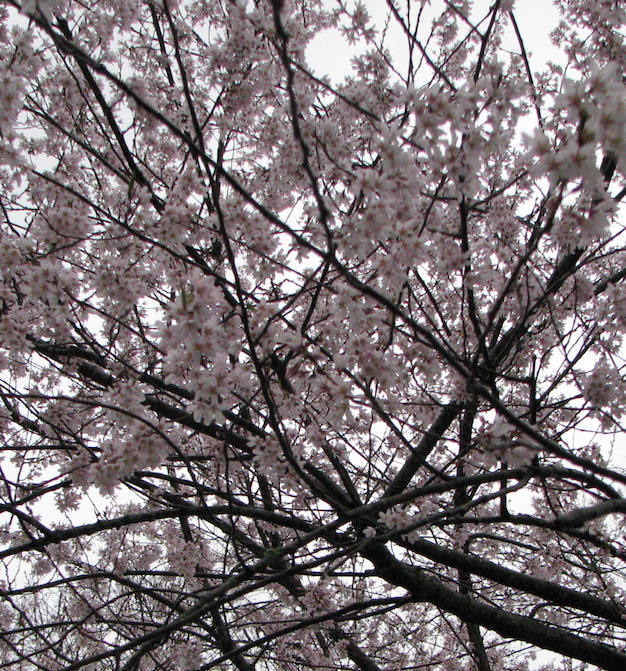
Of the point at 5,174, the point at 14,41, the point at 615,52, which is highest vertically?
the point at 5,174

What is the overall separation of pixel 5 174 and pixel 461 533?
4977 millimetres

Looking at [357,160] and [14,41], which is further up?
[14,41]

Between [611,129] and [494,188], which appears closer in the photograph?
[611,129]

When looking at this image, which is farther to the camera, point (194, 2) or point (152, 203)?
point (194, 2)

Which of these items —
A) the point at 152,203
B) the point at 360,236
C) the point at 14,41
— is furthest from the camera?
the point at 152,203

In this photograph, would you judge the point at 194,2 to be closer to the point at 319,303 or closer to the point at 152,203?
the point at 152,203

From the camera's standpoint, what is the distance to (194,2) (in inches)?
184

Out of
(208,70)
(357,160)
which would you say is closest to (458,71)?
(357,160)

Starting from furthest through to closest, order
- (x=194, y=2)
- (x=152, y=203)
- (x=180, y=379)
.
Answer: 1. (x=194, y=2)
2. (x=152, y=203)
3. (x=180, y=379)

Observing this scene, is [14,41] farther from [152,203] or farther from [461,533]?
[461,533]

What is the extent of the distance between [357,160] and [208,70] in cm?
113

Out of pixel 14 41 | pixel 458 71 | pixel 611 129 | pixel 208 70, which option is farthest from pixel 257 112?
pixel 611 129

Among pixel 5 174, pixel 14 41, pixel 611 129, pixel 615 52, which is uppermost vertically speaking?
pixel 5 174

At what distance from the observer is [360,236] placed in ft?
7.72
